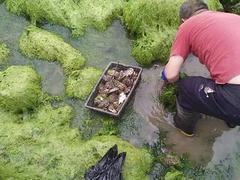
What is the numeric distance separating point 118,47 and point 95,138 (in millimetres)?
1706

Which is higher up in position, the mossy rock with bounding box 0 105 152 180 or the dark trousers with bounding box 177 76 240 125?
the dark trousers with bounding box 177 76 240 125

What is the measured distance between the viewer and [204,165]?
507 centimetres

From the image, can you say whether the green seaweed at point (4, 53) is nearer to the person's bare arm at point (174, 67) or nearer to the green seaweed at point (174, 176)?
the person's bare arm at point (174, 67)

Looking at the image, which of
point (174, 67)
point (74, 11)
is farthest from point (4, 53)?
point (174, 67)

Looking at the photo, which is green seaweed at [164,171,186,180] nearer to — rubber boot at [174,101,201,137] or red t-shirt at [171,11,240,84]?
rubber boot at [174,101,201,137]

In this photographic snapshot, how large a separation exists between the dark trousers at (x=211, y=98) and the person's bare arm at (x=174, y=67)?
4.6 inches

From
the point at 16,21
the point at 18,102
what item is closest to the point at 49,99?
the point at 18,102

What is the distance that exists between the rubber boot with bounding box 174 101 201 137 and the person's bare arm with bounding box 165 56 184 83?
1.49 feet

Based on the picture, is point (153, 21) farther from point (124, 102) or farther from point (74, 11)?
point (124, 102)

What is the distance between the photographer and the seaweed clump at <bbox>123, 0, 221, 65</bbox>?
6242mm

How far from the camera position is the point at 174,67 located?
4.78 meters

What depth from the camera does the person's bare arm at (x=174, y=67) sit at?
475 cm

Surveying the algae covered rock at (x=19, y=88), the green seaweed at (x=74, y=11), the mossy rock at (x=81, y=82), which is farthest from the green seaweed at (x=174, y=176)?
the green seaweed at (x=74, y=11)

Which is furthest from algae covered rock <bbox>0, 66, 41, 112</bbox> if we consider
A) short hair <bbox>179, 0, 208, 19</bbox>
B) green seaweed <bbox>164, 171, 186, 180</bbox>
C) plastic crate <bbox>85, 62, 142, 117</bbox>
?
short hair <bbox>179, 0, 208, 19</bbox>
